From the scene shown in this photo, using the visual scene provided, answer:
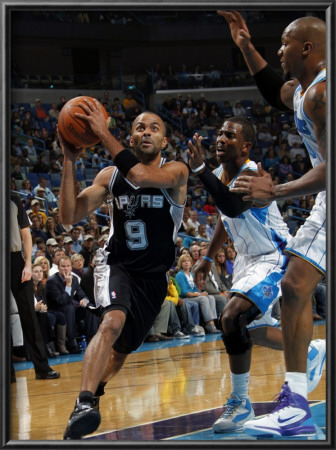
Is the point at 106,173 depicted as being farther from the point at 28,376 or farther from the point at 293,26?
the point at 28,376

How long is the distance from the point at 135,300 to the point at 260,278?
806 millimetres

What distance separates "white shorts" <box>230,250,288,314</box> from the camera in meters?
4.54

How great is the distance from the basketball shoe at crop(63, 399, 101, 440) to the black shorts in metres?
0.73

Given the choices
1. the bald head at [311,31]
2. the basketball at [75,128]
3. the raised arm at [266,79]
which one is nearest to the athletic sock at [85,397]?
the basketball at [75,128]

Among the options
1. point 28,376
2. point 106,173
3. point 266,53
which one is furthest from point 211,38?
point 106,173

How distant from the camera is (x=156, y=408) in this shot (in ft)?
17.1

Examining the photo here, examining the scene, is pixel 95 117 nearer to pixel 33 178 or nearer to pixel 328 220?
pixel 328 220

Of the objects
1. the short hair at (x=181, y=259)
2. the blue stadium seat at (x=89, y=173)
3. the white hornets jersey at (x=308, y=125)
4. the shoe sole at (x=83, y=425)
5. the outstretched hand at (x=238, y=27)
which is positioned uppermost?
the blue stadium seat at (x=89, y=173)

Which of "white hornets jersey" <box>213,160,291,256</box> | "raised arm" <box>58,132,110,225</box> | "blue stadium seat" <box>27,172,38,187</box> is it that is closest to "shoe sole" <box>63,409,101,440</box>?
"raised arm" <box>58,132,110,225</box>

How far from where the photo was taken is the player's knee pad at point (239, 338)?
4.48 meters

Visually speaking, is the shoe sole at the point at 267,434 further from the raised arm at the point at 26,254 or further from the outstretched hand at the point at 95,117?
the raised arm at the point at 26,254

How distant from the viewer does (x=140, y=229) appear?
4.52 meters

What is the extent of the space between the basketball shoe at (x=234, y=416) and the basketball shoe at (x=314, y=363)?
41 centimetres

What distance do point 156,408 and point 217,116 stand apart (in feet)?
40.4
